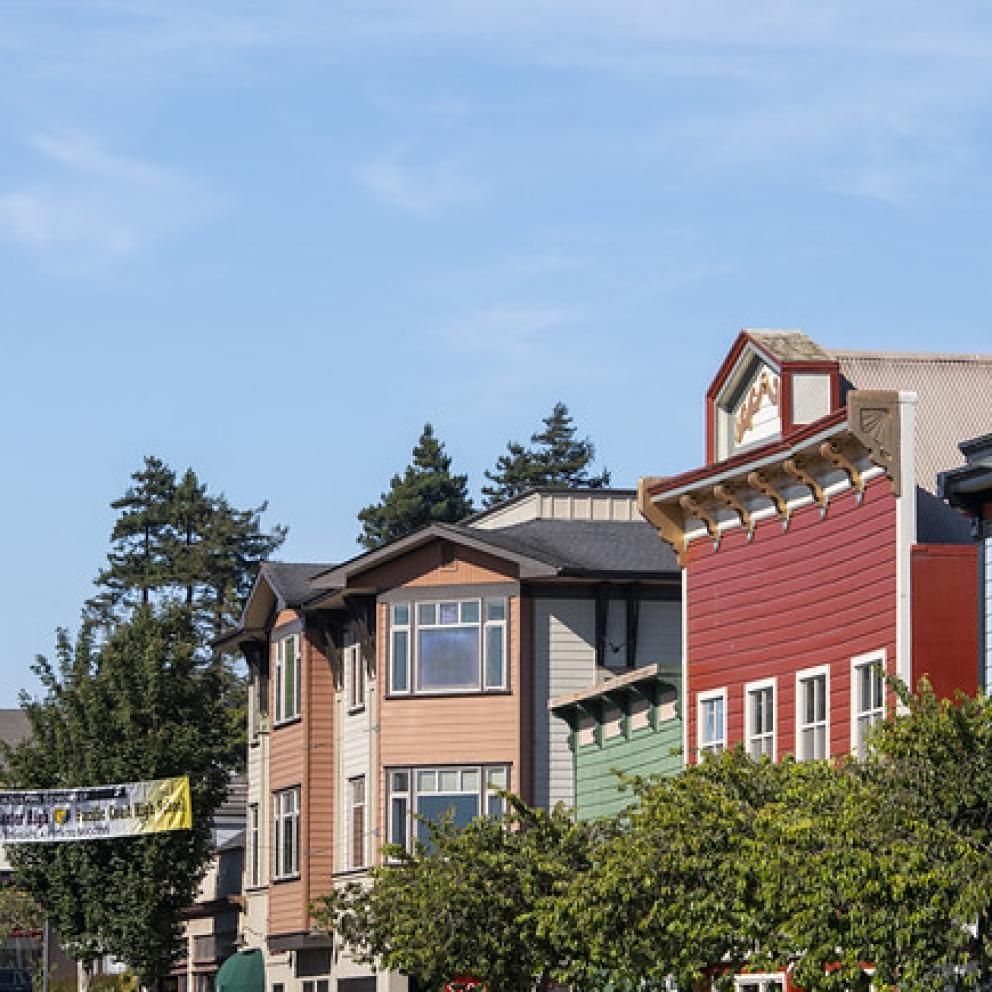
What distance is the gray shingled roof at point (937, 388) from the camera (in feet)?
116

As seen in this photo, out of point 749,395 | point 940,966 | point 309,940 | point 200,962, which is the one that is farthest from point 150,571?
point 940,966

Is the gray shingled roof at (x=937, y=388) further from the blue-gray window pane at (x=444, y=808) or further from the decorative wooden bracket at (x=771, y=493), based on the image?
the blue-gray window pane at (x=444, y=808)

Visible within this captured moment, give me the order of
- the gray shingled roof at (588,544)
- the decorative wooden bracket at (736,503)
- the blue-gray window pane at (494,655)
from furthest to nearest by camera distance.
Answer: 1. the blue-gray window pane at (494,655)
2. the gray shingled roof at (588,544)
3. the decorative wooden bracket at (736,503)

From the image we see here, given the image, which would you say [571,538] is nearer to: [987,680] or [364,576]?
[364,576]

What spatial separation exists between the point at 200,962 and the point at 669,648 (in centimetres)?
2390

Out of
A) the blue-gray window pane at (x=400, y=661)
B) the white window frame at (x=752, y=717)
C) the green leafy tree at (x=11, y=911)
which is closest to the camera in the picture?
the white window frame at (x=752, y=717)

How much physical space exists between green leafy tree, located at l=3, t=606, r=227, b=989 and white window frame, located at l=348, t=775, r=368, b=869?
8.78 meters

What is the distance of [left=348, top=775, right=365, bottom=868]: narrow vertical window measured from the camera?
177 feet

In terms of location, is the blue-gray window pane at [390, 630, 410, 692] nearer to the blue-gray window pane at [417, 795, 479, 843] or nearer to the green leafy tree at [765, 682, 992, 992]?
the blue-gray window pane at [417, 795, 479, 843]

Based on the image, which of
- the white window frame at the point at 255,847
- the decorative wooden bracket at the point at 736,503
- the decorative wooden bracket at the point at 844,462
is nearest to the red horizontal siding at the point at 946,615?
the decorative wooden bracket at the point at 844,462

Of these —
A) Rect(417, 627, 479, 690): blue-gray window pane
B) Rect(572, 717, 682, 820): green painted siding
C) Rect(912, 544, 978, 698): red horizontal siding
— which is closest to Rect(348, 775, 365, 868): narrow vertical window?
Rect(417, 627, 479, 690): blue-gray window pane

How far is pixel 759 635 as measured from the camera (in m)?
37.6

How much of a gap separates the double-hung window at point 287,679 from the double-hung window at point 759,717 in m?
21.3

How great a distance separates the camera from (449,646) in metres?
51.5
